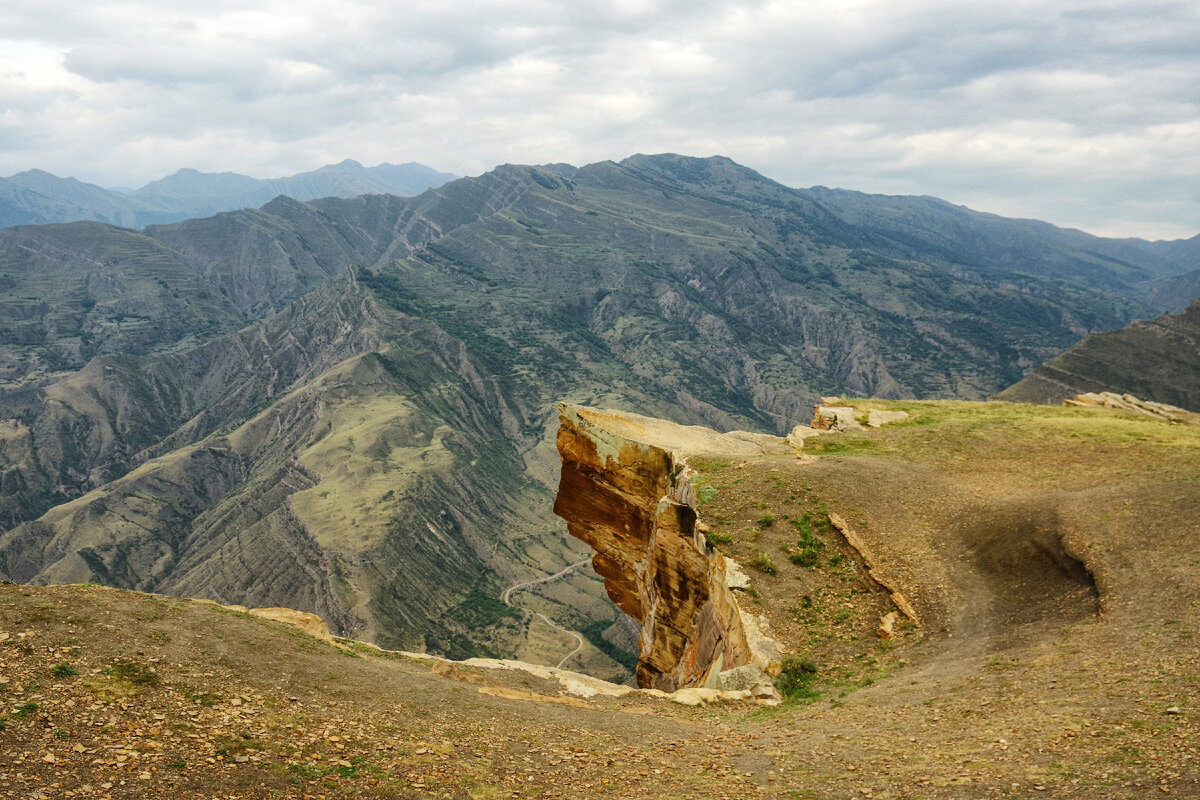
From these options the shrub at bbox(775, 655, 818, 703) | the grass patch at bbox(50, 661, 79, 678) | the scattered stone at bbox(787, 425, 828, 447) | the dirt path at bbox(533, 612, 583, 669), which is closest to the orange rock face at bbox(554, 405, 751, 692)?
the shrub at bbox(775, 655, 818, 703)

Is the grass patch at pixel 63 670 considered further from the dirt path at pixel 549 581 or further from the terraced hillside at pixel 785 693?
the dirt path at pixel 549 581

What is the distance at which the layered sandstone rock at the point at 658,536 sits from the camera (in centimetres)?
3170

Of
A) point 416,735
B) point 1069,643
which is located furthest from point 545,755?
point 1069,643

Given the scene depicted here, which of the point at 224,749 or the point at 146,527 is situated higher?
the point at 224,749

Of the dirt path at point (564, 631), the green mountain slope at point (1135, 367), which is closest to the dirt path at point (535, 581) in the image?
A: the dirt path at point (564, 631)

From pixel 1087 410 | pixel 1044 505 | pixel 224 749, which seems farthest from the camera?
pixel 1087 410

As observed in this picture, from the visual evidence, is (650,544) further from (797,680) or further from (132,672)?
(132,672)

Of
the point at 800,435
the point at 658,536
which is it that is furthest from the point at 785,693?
the point at 800,435

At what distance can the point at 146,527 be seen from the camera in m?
200

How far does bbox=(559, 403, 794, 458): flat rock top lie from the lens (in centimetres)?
4347

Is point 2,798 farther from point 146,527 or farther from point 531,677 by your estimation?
point 146,527

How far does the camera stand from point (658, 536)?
125 feet

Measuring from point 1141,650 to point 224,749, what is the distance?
26127 millimetres

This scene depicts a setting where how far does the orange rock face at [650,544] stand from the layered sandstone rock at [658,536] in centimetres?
7
